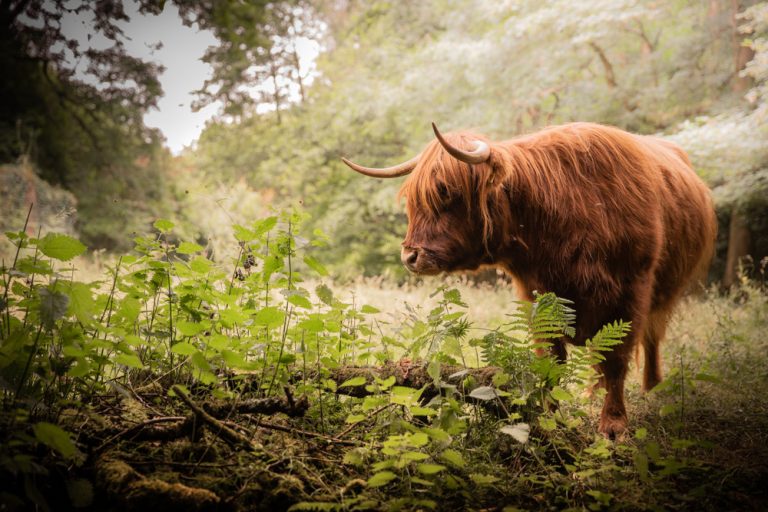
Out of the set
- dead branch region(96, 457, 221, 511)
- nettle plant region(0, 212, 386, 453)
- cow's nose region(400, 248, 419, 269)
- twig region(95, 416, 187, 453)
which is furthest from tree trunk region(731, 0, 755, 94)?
dead branch region(96, 457, 221, 511)

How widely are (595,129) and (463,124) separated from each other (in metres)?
6.33

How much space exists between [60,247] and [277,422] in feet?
3.46

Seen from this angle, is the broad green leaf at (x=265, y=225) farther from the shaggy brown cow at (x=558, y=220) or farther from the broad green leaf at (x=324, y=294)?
the shaggy brown cow at (x=558, y=220)

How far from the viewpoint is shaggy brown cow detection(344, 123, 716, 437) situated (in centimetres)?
297

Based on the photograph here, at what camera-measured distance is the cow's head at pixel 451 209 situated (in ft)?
9.97

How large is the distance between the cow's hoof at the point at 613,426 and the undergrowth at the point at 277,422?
7.3 inches

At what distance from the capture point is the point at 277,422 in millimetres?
2152

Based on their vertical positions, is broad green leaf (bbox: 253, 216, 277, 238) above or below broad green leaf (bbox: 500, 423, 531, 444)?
above

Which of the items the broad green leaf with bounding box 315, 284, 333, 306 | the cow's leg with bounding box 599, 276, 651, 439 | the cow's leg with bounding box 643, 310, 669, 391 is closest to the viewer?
the broad green leaf with bounding box 315, 284, 333, 306

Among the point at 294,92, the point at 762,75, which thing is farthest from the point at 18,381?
the point at 294,92

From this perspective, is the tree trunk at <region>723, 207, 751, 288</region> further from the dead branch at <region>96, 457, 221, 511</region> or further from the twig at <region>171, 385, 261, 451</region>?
the dead branch at <region>96, 457, 221, 511</region>

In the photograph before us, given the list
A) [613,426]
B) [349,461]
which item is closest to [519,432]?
[349,461]

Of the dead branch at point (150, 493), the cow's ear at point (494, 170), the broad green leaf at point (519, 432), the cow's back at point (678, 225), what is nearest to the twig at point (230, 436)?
the dead branch at point (150, 493)

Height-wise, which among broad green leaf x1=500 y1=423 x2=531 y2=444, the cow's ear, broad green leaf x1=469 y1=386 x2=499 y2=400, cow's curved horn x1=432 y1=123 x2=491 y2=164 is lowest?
broad green leaf x1=500 y1=423 x2=531 y2=444
